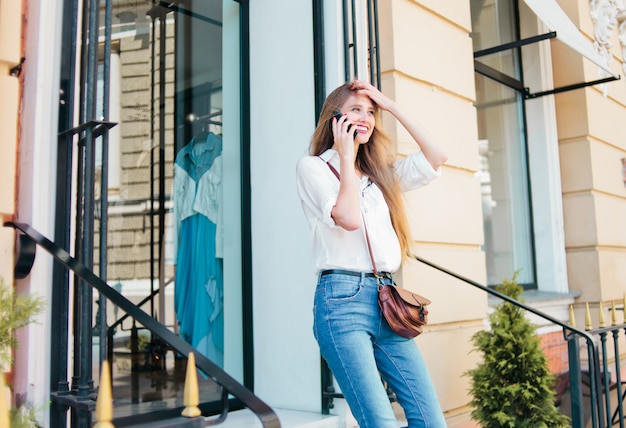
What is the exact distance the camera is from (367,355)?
221 cm

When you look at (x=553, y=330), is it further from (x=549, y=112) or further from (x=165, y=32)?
(x=165, y=32)

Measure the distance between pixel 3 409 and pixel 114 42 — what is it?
2.97m

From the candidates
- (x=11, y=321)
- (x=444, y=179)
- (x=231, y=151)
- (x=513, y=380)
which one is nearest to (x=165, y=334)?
(x=11, y=321)

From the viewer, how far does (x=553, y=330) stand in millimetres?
5734

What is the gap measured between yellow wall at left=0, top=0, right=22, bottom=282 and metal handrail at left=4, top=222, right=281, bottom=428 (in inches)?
3.0

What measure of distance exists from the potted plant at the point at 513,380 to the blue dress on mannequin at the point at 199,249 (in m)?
1.63

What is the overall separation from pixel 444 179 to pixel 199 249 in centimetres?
175

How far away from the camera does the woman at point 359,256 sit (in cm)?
221

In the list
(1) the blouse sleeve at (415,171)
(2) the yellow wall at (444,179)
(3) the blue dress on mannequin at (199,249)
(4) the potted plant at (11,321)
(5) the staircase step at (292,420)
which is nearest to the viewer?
(4) the potted plant at (11,321)

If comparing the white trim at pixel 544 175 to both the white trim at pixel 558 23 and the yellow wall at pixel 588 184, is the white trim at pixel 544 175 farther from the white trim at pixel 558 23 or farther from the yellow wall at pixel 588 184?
the white trim at pixel 558 23

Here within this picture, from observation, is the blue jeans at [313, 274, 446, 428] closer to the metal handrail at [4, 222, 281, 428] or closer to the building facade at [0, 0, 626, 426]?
the metal handrail at [4, 222, 281, 428]

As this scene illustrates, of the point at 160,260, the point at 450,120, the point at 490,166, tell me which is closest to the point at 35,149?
the point at 160,260

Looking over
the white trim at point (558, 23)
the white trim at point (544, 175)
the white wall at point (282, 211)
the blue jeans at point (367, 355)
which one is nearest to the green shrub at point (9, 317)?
the blue jeans at point (367, 355)

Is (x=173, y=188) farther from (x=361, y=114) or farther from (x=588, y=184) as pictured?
(x=588, y=184)
